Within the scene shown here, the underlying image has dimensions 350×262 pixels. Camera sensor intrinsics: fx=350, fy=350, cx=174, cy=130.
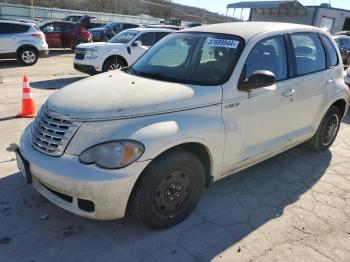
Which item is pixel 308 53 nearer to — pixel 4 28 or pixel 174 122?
pixel 174 122

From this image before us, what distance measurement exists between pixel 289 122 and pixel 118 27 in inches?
745

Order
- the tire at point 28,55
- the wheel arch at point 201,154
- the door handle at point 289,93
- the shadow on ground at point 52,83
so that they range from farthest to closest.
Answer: the tire at point 28,55
the shadow on ground at point 52,83
the door handle at point 289,93
the wheel arch at point 201,154

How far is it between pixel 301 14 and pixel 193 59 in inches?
997

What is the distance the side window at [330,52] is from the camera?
16.2 feet

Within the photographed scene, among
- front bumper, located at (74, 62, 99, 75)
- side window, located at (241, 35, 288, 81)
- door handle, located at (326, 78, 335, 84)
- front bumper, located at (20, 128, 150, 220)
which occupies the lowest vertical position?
front bumper, located at (74, 62, 99, 75)

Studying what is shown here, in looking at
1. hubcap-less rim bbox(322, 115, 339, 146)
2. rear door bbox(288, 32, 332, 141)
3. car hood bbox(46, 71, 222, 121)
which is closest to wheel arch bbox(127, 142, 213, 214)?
car hood bbox(46, 71, 222, 121)

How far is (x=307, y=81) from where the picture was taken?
174 inches

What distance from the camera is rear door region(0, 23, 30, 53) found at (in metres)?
13.1

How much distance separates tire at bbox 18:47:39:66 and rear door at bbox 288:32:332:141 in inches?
465

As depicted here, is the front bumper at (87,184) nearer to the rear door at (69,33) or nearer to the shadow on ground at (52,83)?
the shadow on ground at (52,83)

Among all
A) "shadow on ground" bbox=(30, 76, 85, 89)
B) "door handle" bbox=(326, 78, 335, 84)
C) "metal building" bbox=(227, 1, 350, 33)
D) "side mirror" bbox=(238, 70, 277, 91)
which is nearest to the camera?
"side mirror" bbox=(238, 70, 277, 91)

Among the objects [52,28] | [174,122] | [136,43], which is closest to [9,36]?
[136,43]

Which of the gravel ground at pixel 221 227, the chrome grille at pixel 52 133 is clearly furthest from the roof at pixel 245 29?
the chrome grille at pixel 52 133

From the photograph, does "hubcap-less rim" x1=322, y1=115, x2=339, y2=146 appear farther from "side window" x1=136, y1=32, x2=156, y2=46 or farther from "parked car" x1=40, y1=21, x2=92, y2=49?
"parked car" x1=40, y1=21, x2=92, y2=49
